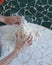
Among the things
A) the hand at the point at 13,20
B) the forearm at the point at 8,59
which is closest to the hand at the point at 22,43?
the forearm at the point at 8,59

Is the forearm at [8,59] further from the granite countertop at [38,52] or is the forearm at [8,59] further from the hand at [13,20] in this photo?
the hand at [13,20]

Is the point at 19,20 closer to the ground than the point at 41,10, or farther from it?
farther from it

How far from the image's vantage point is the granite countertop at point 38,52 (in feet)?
4.09

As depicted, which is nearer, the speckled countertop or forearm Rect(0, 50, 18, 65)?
forearm Rect(0, 50, 18, 65)

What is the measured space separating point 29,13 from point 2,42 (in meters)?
0.80

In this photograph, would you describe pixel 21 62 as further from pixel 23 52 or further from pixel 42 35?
pixel 42 35

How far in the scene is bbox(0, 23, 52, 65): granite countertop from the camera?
1.25 m

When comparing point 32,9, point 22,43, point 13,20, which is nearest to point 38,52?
point 22,43

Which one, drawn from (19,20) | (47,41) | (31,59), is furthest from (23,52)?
(19,20)

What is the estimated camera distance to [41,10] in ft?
6.87

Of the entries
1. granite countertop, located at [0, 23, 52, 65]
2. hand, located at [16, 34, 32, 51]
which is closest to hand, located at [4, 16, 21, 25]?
granite countertop, located at [0, 23, 52, 65]

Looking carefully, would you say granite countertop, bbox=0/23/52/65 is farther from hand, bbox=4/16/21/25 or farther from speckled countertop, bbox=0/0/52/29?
speckled countertop, bbox=0/0/52/29

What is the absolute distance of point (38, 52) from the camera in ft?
4.37

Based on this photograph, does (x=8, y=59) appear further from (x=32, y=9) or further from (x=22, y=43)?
(x=32, y=9)
